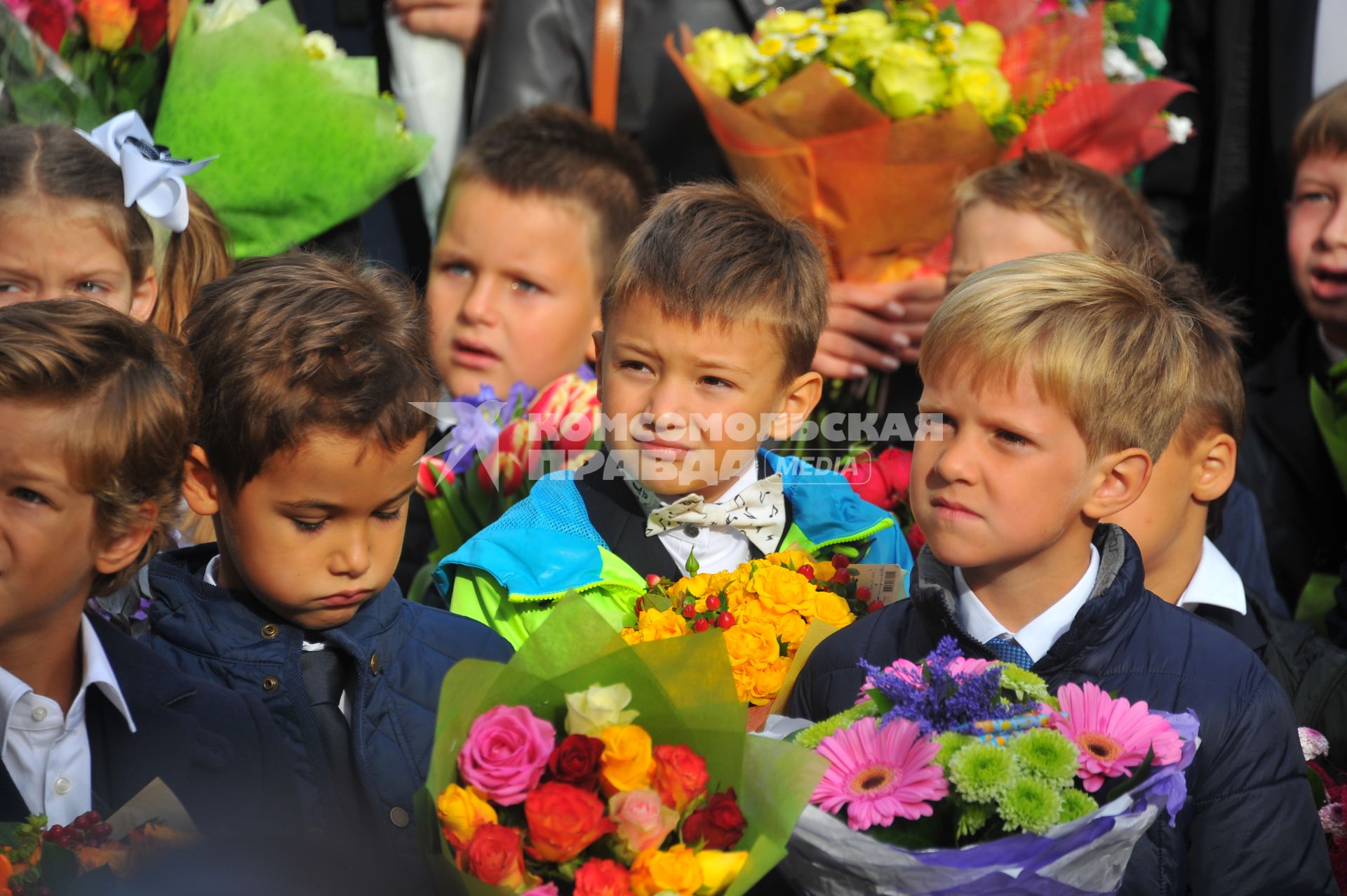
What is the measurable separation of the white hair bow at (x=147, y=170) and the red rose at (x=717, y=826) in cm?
210

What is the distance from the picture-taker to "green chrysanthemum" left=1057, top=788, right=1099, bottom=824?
1678 millimetres

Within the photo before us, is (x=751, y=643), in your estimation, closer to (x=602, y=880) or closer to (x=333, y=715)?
(x=333, y=715)

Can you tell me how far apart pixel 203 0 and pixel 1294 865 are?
12.9ft

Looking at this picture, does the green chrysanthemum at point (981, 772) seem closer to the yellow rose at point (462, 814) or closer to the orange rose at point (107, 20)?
the yellow rose at point (462, 814)

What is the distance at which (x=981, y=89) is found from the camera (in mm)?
3955

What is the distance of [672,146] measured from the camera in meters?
4.58

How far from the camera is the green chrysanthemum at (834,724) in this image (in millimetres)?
1862

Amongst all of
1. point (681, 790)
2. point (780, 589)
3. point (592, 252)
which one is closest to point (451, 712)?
point (681, 790)

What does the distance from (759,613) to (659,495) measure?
1.79 feet

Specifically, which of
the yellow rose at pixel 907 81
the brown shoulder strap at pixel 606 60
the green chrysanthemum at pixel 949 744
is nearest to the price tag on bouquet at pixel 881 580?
the green chrysanthemum at pixel 949 744

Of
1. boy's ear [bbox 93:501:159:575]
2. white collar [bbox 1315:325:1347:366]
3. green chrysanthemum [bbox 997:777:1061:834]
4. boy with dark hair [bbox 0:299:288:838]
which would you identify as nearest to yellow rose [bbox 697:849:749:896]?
green chrysanthemum [bbox 997:777:1061:834]

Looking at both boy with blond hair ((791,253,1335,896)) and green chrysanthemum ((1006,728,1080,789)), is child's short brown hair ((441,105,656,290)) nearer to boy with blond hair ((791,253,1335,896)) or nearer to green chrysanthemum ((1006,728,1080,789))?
boy with blond hair ((791,253,1335,896))

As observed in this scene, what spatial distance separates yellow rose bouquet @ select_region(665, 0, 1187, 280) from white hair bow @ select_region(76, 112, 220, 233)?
5.26ft

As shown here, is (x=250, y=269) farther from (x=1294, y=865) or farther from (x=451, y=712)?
(x=1294, y=865)
